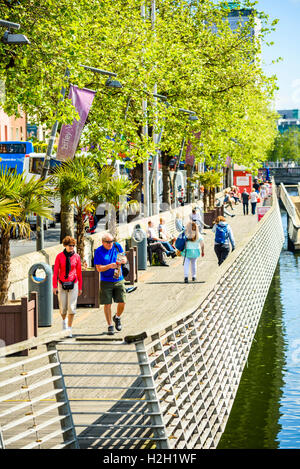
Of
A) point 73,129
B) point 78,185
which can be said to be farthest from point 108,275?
point 73,129

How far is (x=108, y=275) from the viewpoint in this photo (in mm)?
15062

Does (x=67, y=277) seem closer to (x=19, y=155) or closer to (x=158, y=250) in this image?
(x=158, y=250)

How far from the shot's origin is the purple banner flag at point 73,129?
21.5 m

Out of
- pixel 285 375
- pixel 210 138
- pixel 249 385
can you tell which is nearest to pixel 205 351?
pixel 249 385

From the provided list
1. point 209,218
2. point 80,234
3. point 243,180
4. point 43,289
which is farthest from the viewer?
point 243,180

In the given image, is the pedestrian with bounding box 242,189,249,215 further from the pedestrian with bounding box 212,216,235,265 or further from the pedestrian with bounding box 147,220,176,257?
the pedestrian with bounding box 212,216,235,265

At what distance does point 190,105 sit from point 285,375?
24959 mm

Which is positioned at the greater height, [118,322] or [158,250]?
[158,250]

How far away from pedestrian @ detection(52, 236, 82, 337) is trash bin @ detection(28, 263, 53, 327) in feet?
4.94

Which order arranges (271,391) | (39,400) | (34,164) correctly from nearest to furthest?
(39,400)
(271,391)
(34,164)

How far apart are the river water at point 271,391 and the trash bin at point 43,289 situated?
12.3ft

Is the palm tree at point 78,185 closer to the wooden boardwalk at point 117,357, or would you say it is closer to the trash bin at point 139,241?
the wooden boardwalk at point 117,357

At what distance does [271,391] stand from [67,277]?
5.58m

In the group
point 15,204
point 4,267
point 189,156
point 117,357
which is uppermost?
point 189,156
